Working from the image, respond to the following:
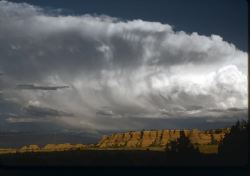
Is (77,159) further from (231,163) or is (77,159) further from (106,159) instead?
(231,163)

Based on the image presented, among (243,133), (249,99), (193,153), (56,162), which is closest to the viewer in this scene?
(249,99)

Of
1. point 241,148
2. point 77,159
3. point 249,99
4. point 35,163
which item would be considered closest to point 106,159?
point 77,159

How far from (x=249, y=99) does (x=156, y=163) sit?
5892 inches

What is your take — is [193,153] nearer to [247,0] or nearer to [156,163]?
[156,163]

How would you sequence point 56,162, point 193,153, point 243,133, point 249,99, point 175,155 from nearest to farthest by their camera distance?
point 249,99 < point 243,133 < point 175,155 < point 193,153 < point 56,162

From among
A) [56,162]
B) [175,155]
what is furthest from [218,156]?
[56,162]

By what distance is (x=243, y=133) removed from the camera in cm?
15738

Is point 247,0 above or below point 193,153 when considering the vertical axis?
above

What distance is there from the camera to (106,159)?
19988 centimetres

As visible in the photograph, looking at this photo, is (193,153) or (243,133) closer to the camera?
(243,133)

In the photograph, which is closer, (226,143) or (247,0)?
(247,0)

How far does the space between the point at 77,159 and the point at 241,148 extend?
231 ft

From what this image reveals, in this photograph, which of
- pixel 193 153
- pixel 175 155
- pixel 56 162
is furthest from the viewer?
pixel 56 162

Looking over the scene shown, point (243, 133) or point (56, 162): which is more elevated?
point (243, 133)
